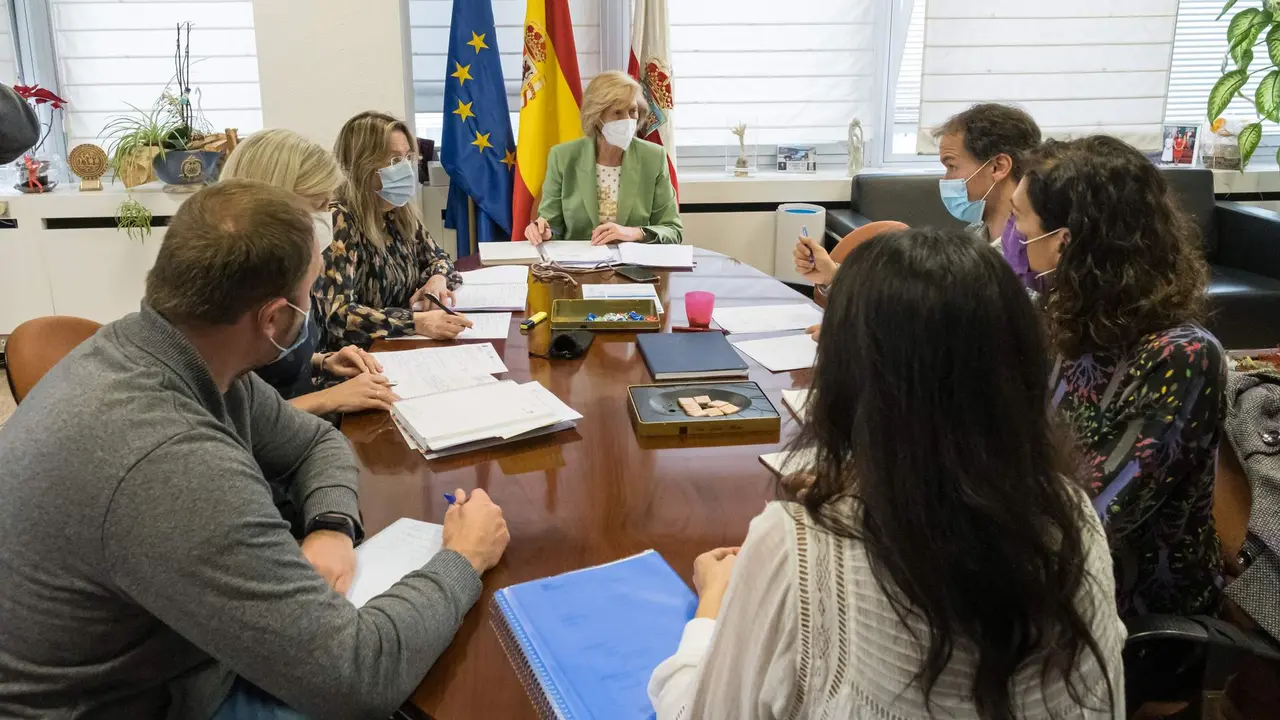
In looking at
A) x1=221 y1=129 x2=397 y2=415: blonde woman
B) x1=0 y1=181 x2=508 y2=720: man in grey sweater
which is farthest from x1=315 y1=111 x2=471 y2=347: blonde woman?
x1=0 y1=181 x2=508 y2=720: man in grey sweater

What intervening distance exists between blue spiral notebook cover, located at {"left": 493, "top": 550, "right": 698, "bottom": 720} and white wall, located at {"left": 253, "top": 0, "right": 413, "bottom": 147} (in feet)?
10.0

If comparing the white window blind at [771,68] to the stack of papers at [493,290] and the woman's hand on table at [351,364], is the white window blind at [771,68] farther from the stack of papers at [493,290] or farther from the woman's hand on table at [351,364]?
the woman's hand on table at [351,364]

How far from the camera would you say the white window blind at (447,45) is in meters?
4.19

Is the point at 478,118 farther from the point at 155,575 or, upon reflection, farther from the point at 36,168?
the point at 155,575

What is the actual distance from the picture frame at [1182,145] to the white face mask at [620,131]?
111 inches

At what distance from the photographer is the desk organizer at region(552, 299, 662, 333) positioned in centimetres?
221

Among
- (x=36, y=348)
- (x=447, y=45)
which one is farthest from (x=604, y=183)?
(x=36, y=348)

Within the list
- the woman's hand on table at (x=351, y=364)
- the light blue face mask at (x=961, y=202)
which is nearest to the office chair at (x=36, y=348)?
the woman's hand on table at (x=351, y=364)

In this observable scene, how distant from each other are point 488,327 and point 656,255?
90 centimetres

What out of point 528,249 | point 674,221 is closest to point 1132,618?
point 528,249

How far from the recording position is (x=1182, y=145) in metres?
4.55

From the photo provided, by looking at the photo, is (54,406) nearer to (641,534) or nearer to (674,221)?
(641,534)

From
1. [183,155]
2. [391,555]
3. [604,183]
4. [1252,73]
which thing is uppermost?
[1252,73]

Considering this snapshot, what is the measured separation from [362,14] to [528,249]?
1.35m
